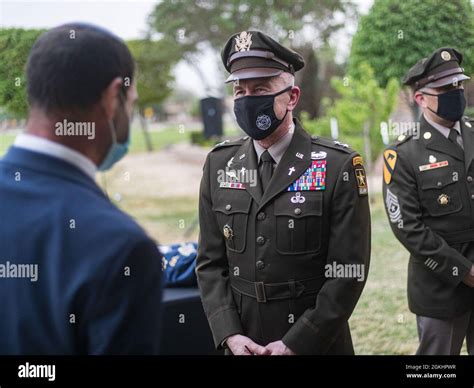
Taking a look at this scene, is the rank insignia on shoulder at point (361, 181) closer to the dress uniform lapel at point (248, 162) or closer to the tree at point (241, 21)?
the dress uniform lapel at point (248, 162)

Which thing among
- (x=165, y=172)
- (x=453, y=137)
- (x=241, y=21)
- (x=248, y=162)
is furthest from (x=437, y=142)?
(x=165, y=172)

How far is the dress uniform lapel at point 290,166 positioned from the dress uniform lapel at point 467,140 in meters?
0.77

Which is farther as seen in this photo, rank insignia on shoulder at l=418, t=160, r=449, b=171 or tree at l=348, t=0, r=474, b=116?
tree at l=348, t=0, r=474, b=116

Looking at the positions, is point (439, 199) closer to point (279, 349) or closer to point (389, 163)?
point (389, 163)

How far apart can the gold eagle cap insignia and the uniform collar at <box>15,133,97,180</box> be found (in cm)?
100

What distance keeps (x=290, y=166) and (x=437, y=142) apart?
788 mm

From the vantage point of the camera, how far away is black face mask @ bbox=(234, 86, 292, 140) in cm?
184

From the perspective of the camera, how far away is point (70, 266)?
985 mm

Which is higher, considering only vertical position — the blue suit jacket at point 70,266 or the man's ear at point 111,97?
the man's ear at point 111,97

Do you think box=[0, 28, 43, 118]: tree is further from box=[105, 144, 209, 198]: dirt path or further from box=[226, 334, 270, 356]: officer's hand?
box=[105, 144, 209, 198]: dirt path

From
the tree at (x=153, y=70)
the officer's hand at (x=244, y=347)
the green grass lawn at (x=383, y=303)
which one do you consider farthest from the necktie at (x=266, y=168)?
the tree at (x=153, y=70)

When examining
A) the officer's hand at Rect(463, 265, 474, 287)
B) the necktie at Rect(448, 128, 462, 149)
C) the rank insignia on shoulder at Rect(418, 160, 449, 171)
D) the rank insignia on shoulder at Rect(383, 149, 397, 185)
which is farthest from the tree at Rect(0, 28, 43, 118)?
the officer's hand at Rect(463, 265, 474, 287)

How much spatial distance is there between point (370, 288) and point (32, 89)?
9.69 feet

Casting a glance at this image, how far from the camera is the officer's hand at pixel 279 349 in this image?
1828 mm
